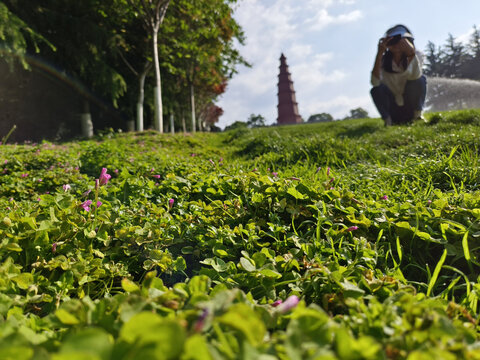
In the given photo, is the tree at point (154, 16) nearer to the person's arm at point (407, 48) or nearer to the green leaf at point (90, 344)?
the person's arm at point (407, 48)

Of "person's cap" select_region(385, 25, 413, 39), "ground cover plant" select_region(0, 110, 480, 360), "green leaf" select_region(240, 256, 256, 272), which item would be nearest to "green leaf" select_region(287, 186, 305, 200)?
"ground cover plant" select_region(0, 110, 480, 360)

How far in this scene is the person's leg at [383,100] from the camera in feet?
24.8

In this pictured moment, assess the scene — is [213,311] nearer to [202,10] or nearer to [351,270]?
[351,270]

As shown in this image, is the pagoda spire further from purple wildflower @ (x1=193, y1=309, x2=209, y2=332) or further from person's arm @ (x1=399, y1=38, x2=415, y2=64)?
purple wildflower @ (x1=193, y1=309, x2=209, y2=332)

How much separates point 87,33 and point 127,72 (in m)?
3.63

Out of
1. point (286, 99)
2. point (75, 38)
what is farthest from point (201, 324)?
point (286, 99)

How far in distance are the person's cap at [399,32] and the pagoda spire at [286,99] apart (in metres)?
53.8

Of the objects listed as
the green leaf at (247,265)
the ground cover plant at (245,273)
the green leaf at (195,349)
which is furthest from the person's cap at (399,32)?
the green leaf at (195,349)

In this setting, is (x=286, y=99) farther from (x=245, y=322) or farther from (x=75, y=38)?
(x=245, y=322)

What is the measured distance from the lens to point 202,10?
44.5ft

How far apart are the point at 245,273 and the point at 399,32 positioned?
313 inches

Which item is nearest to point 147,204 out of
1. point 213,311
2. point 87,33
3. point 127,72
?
point 213,311

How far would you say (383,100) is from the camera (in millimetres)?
7652

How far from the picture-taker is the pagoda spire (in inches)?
2405
